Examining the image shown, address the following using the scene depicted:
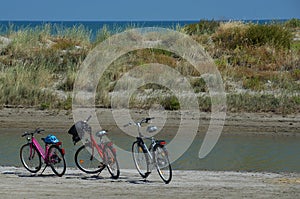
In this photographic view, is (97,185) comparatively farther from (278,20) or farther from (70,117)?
(278,20)

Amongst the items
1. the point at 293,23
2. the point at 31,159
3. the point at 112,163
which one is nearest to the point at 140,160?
the point at 112,163

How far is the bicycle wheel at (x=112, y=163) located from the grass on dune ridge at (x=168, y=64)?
9.29 meters

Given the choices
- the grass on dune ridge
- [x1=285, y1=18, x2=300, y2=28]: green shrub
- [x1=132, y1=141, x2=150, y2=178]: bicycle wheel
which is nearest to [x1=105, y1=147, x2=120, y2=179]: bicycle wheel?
[x1=132, y1=141, x2=150, y2=178]: bicycle wheel

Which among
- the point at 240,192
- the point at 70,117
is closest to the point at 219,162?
the point at 240,192

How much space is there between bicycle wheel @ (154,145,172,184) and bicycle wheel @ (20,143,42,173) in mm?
2433

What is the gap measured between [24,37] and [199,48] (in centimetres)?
750

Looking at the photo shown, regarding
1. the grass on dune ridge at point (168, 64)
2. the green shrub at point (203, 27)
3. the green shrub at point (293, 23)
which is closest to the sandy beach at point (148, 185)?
the grass on dune ridge at point (168, 64)

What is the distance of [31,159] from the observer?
1471 centimetres

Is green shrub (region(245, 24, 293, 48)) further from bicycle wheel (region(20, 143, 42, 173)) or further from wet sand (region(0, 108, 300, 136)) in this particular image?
bicycle wheel (region(20, 143, 42, 173))

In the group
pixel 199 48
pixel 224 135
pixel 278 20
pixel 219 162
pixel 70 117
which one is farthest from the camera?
pixel 278 20

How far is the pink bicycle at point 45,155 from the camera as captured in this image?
14.2 meters

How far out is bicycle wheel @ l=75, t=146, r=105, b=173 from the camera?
14413 millimetres

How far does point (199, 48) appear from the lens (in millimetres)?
29797

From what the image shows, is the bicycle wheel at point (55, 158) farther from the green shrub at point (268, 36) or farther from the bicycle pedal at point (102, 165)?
the green shrub at point (268, 36)
